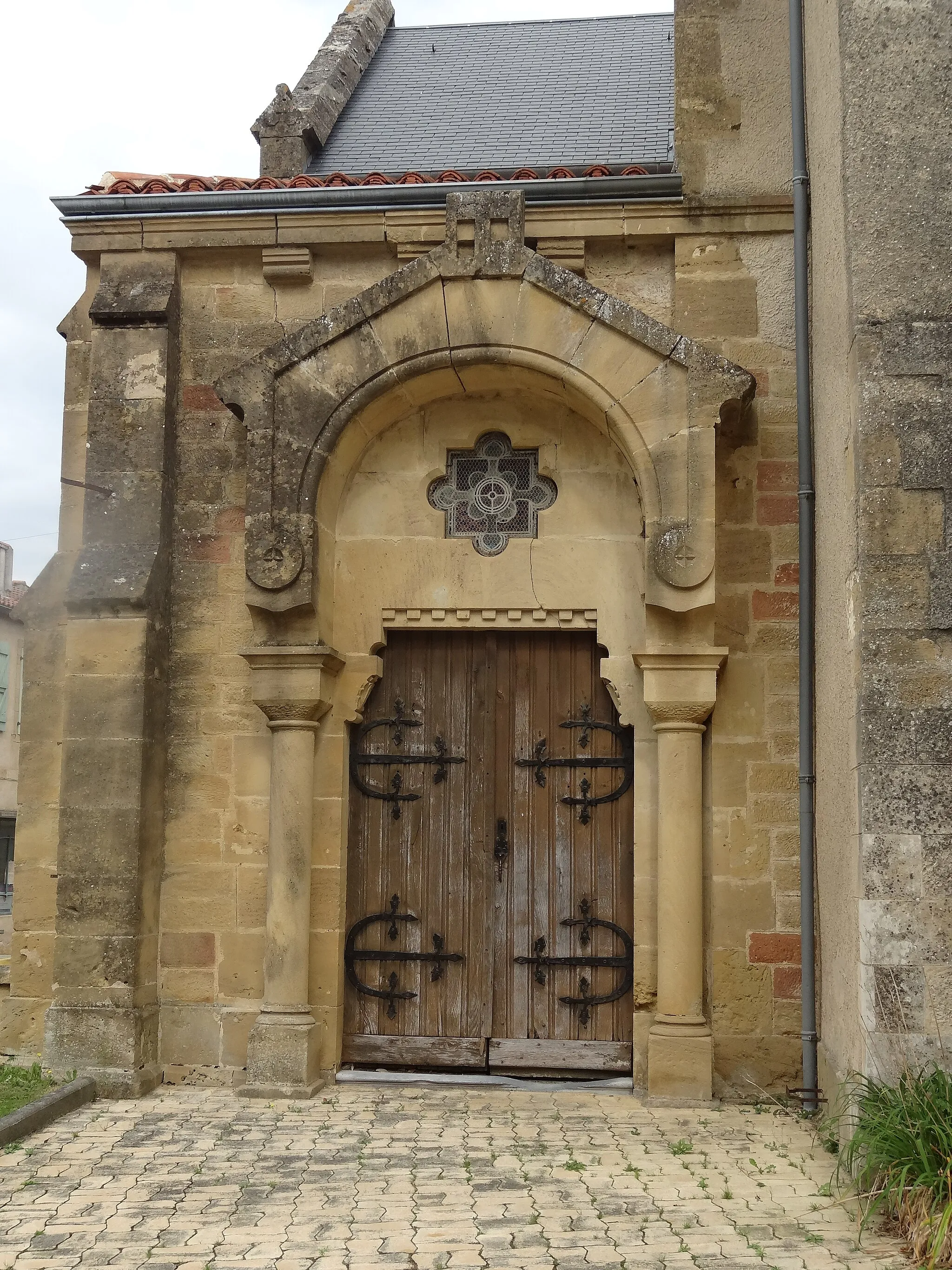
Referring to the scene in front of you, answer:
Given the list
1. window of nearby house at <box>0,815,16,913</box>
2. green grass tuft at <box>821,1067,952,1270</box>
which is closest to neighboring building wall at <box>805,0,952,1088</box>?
green grass tuft at <box>821,1067,952,1270</box>

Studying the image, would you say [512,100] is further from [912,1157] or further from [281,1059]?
[912,1157]

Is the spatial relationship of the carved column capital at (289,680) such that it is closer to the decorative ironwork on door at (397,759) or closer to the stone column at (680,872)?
the decorative ironwork on door at (397,759)

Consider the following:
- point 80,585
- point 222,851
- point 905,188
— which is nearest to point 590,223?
point 905,188

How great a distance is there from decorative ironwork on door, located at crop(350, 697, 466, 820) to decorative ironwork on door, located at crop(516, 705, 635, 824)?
15.6 inches

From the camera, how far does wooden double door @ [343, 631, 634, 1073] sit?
670 centimetres

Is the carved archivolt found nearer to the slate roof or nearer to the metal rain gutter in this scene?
the metal rain gutter

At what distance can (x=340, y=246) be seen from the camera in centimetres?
707

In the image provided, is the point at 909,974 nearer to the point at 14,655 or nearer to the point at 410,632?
the point at 410,632

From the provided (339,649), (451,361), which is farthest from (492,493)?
(339,649)

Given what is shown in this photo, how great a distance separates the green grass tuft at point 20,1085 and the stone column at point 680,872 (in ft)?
9.36

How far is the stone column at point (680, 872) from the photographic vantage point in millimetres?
6117

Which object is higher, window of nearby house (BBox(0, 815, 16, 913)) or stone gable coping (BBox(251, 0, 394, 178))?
stone gable coping (BBox(251, 0, 394, 178))

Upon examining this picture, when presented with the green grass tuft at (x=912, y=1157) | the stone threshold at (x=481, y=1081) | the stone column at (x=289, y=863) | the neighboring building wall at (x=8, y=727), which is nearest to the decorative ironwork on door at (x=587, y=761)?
the stone column at (x=289, y=863)

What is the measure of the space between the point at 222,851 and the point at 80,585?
1.54 m
